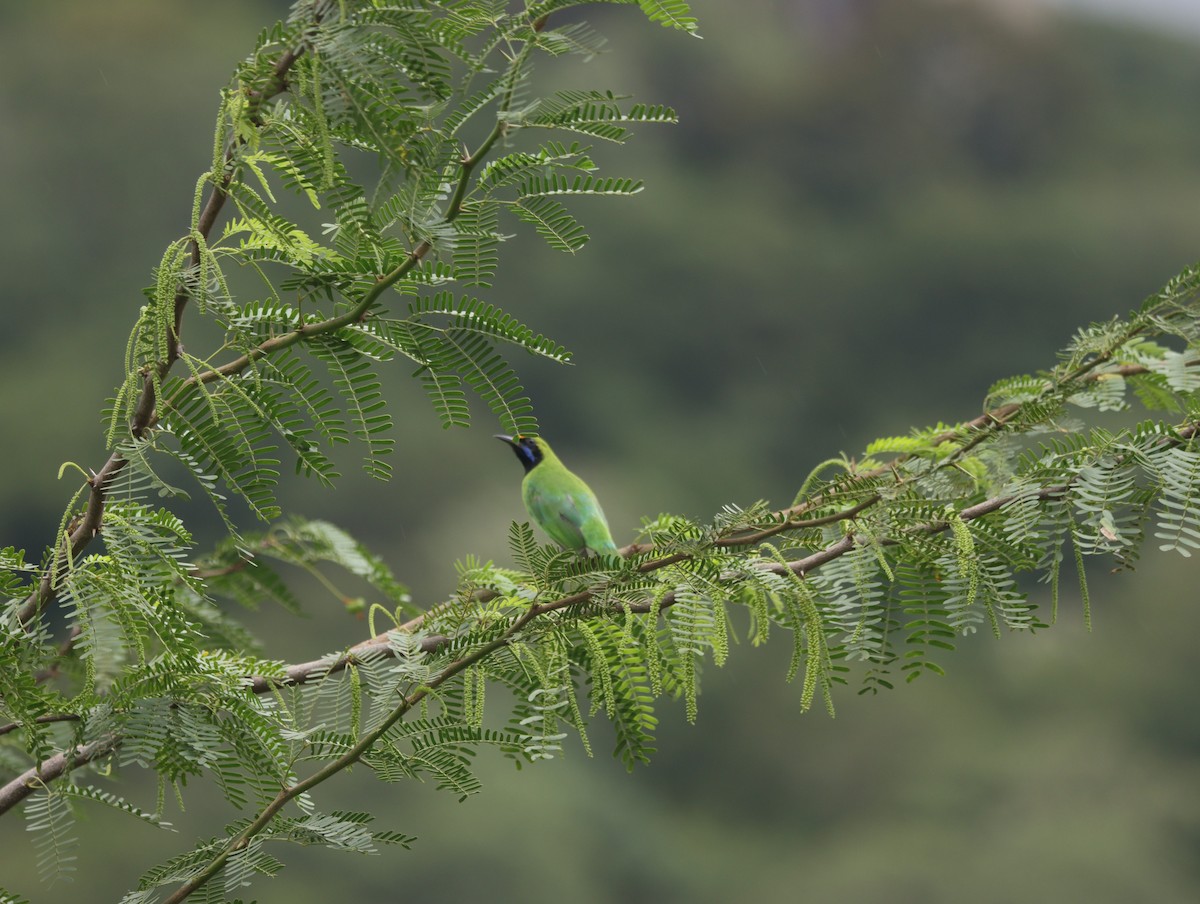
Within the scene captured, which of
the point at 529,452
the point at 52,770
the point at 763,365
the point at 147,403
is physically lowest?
the point at 52,770

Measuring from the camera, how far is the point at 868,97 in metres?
32.9

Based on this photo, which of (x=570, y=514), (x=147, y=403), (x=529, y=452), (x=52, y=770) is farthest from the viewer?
(x=529, y=452)

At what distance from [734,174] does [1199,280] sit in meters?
31.0

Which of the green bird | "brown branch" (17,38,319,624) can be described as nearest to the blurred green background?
the green bird

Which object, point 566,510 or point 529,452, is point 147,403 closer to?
point 566,510

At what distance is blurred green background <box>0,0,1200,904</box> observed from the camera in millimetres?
20953

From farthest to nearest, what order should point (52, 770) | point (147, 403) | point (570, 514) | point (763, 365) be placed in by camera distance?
point (763, 365)
point (570, 514)
point (52, 770)
point (147, 403)

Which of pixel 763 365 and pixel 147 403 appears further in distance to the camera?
pixel 763 365

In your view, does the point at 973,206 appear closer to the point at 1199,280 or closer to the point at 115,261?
the point at 115,261

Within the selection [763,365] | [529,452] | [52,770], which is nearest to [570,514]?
[529,452]

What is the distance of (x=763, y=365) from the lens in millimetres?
28703

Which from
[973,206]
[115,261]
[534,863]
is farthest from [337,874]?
[973,206]

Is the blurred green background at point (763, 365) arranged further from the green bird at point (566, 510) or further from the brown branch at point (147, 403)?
the brown branch at point (147, 403)

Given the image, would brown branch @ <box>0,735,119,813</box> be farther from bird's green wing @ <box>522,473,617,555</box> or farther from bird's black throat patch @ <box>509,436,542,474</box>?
bird's black throat patch @ <box>509,436,542,474</box>
